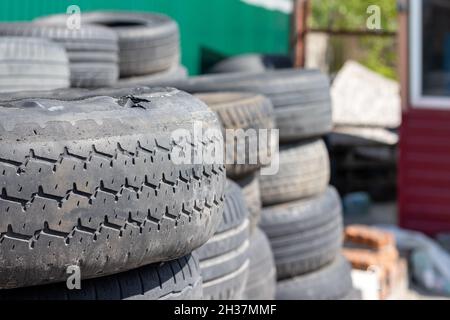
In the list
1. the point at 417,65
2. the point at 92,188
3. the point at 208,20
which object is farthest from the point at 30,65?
the point at 208,20

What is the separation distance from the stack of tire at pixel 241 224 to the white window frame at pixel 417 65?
318cm

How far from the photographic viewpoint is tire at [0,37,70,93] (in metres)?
3.19

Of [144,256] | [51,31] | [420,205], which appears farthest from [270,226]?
[420,205]

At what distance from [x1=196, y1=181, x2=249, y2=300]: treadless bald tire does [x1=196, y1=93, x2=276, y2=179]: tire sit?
24cm

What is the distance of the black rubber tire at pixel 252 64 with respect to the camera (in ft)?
26.3

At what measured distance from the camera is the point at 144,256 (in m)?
1.96

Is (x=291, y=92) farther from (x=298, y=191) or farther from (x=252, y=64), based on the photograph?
(x=252, y=64)

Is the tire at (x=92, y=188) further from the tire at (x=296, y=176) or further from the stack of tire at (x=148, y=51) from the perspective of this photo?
the stack of tire at (x=148, y=51)

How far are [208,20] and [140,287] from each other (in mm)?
7353

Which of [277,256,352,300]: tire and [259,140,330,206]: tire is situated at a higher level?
[259,140,330,206]: tire

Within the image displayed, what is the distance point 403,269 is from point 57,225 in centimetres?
362

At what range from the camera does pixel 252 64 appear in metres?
8.11

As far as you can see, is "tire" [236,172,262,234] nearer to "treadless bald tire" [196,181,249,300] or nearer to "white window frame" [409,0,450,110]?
"treadless bald tire" [196,181,249,300]

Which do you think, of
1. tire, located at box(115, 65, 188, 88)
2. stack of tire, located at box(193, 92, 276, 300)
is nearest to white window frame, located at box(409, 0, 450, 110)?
tire, located at box(115, 65, 188, 88)
